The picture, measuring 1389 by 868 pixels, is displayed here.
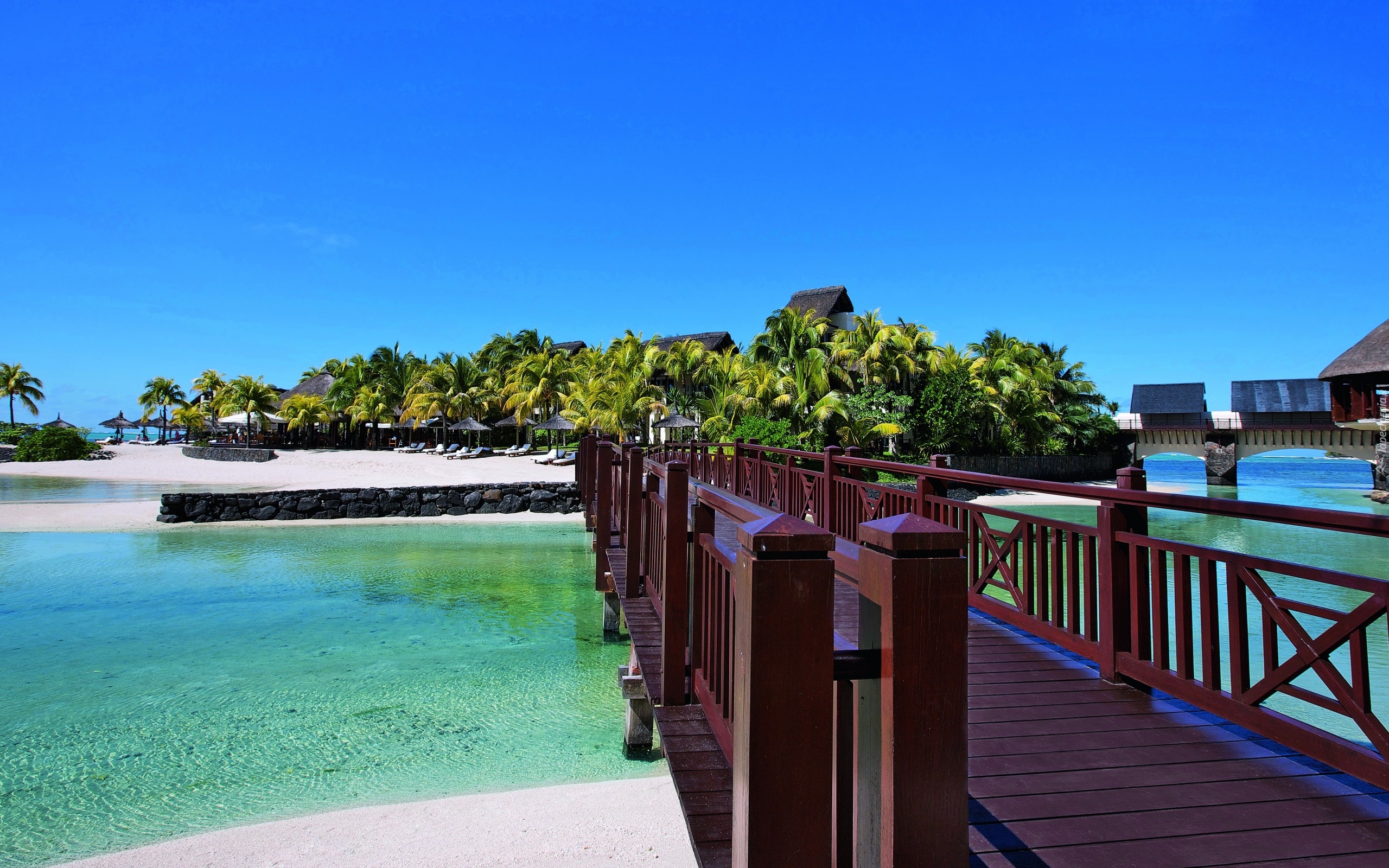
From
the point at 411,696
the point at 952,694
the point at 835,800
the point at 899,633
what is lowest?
the point at 411,696

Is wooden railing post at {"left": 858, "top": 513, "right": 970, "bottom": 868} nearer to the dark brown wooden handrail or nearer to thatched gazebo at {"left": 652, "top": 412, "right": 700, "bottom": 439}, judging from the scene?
the dark brown wooden handrail

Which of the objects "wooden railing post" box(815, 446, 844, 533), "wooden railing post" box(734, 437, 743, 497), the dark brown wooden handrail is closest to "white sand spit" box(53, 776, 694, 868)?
the dark brown wooden handrail

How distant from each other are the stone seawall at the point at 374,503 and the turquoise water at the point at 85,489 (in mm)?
4225

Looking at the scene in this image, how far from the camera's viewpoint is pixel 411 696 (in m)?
8.20

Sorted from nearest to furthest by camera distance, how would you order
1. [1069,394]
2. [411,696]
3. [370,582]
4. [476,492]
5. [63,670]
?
1. [411,696]
2. [63,670]
3. [370,582]
4. [476,492]
5. [1069,394]

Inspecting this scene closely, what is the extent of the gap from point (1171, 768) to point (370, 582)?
14.2 metres

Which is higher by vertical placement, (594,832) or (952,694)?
(952,694)

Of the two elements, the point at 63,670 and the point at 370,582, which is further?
the point at 370,582

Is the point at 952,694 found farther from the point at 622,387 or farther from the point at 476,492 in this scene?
the point at 622,387

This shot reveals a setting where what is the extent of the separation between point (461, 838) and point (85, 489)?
36.0 m

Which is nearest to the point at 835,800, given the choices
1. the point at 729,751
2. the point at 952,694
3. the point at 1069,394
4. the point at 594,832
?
the point at 952,694

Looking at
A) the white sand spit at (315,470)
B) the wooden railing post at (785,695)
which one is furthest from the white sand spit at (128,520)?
the wooden railing post at (785,695)

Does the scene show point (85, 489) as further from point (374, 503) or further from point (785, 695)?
point (785, 695)

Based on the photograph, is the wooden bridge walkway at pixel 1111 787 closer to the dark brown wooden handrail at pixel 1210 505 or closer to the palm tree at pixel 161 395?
the dark brown wooden handrail at pixel 1210 505
